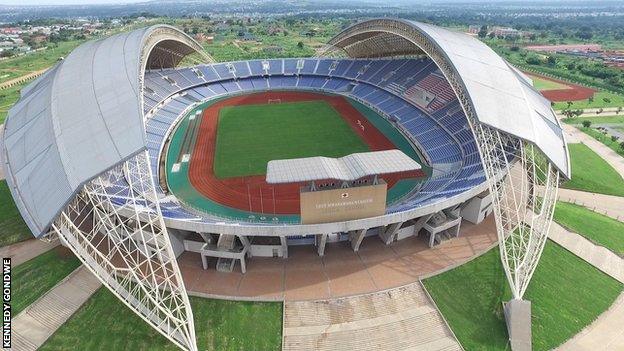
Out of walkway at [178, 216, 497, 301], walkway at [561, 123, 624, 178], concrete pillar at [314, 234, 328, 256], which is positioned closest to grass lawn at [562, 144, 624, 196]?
walkway at [561, 123, 624, 178]

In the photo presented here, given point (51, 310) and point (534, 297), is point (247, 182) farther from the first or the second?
point (534, 297)

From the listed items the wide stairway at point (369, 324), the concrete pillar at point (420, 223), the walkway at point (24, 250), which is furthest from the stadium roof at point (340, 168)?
the walkway at point (24, 250)

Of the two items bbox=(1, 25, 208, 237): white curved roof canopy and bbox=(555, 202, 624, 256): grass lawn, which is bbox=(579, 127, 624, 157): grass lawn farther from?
bbox=(1, 25, 208, 237): white curved roof canopy

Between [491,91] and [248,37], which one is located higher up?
[491,91]

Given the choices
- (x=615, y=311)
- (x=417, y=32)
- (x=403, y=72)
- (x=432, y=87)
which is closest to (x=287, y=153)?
(x=417, y=32)

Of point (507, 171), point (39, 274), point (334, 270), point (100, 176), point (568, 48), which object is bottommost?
point (568, 48)

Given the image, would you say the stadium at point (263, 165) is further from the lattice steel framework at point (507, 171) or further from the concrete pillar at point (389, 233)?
the lattice steel framework at point (507, 171)

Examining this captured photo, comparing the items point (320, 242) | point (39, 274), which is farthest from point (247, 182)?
point (39, 274)
